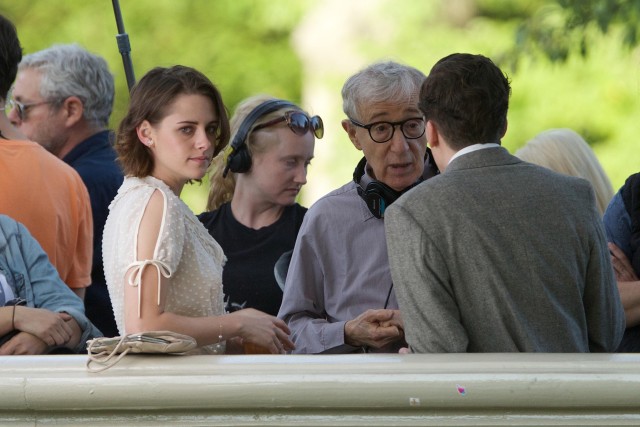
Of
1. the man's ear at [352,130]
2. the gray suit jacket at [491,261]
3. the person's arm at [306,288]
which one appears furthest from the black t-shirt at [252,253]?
the gray suit jacket at [491,261]

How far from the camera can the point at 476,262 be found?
2895 mm

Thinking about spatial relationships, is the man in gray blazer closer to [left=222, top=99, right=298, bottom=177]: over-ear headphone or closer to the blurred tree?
[left=222, top=99, right=298, bottom=177]: over-ear headphone

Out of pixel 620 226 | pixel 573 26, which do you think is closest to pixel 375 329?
pixel 620 226

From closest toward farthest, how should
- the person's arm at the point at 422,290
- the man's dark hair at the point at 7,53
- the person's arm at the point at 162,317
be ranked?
1. the person's arm at the point at 422,290
2. the person's arm at the point at 162,317
3. the man's dark hair at the point at 7,53

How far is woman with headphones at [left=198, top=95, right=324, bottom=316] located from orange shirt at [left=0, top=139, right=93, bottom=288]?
0.56m

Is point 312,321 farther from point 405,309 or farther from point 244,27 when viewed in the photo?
point 244,27

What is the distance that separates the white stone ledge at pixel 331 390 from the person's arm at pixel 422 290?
1.08 feet

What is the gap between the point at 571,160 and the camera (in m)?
4.49

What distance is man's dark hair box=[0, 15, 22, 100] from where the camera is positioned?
378 centimetres

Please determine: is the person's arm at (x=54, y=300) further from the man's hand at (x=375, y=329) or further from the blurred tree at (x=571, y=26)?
the blurred tree at (x=571, y=26)

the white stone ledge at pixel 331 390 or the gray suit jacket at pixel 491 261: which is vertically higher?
→ the gray suit jacket at pixel 491 261

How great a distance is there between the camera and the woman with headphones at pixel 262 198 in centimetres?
455

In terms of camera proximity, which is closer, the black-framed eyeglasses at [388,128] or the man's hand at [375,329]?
the man's hand at [375,329]

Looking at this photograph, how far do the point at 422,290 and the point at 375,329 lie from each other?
1.68 ft
